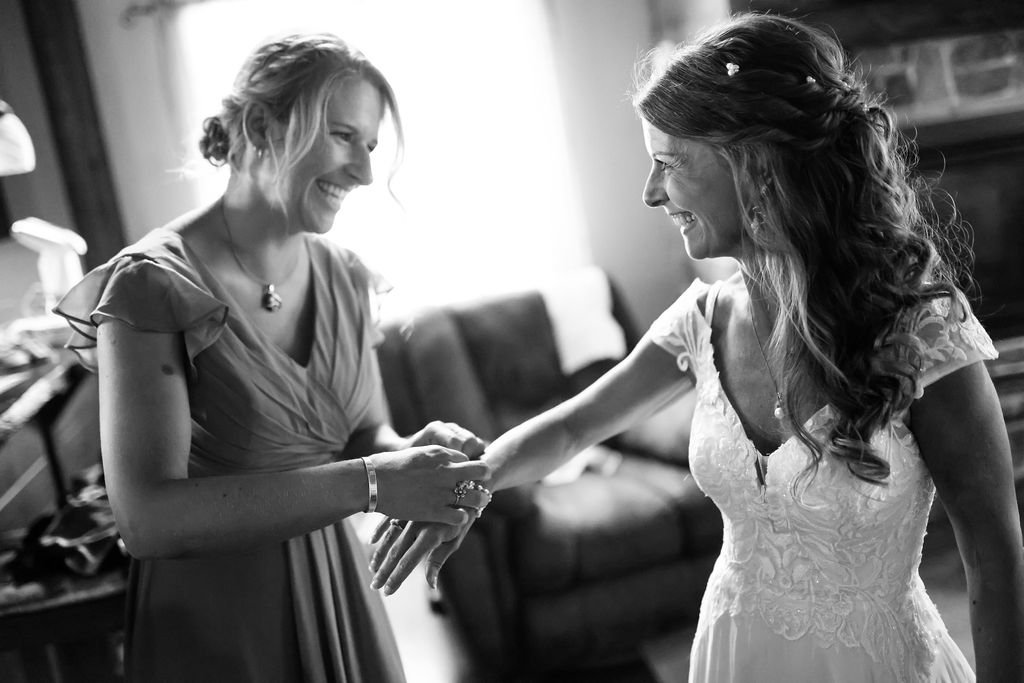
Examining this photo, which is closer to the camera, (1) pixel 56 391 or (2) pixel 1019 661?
(2) pixel 1019 661

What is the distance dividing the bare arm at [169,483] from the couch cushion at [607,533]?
1600 millimetres

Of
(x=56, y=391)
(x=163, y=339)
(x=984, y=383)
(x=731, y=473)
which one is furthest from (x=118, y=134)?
(x=984, y=383)

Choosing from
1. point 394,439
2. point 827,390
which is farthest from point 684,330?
point 394,439

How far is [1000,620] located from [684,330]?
1.96 feet

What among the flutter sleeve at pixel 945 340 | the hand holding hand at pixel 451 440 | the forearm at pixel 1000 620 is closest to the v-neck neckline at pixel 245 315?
the hand holding hand at pixel 451 440

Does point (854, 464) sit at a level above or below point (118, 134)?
below

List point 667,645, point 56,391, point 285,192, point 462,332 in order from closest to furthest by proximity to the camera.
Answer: point 285,192 < point 56,391 < point 667,645 < point 462,332

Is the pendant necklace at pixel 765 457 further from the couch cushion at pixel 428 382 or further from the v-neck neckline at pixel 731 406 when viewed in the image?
the couch cushion at pixel 428 382

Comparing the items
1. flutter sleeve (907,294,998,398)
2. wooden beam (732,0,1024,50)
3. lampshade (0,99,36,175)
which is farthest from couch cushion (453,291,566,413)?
flutter sleeve (907,294,998,398)

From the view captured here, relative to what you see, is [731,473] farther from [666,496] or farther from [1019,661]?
[666,496]

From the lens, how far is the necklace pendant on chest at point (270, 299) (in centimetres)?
147

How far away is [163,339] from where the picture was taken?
1.24m

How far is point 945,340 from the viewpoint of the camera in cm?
112

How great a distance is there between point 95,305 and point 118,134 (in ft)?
9.24
